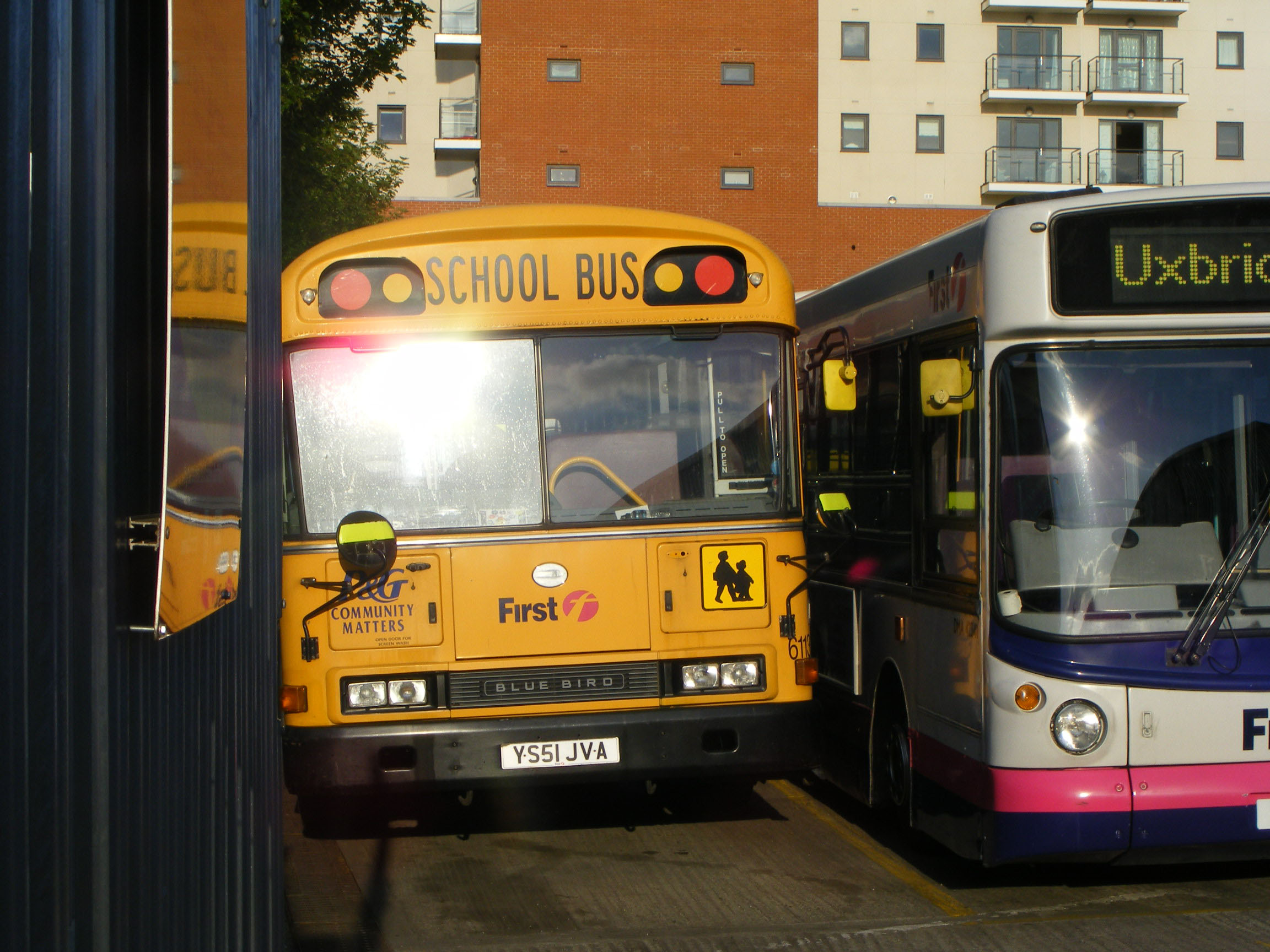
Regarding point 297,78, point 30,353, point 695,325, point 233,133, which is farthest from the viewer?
point 297,78

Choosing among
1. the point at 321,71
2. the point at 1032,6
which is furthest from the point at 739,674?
the point at 1032,6

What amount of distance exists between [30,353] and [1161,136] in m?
51.6

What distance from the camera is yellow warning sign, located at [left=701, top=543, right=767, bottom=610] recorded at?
6.54 m

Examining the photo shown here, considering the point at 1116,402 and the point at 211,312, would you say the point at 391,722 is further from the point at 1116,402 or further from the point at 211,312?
the point at 211,312

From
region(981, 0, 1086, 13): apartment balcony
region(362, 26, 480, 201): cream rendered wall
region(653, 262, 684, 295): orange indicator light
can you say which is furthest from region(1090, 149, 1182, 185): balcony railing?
region(653, 262, 684, 295): orange indicator light

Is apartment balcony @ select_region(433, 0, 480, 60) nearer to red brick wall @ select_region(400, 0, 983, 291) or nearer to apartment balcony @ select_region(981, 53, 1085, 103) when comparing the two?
red brick wall @ select_region(400, 0, 983, 291)

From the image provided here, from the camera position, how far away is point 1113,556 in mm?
5438

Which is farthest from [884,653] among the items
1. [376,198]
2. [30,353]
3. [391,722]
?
[376,198]

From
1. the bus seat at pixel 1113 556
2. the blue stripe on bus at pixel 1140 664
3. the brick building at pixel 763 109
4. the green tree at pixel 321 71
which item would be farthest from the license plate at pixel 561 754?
the brick building at pixel 763 109

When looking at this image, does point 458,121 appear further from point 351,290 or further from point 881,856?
point 881,856

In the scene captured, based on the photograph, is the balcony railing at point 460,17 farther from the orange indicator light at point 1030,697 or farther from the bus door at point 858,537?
the orange indicator light at point 1030,697

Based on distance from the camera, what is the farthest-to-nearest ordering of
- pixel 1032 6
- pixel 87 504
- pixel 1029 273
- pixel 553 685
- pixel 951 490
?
pixel 1032 6
pixel 553 685
pixel 951 490
pixel 1029 273
pixel 87 504

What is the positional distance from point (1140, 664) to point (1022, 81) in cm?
4499

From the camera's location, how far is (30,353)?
1533 mm
